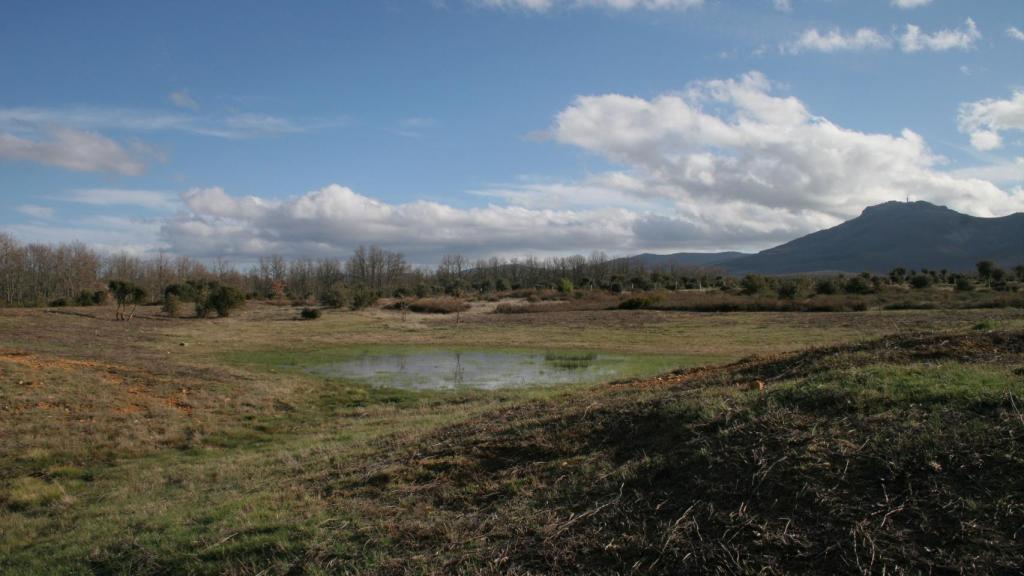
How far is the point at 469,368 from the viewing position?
28.0m

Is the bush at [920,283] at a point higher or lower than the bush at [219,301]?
lower

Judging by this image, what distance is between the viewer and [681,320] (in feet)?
162

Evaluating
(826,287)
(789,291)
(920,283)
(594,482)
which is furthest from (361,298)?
(594,482)

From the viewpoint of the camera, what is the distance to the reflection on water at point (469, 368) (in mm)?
23609

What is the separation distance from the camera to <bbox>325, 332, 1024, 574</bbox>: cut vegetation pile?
4.19 meters

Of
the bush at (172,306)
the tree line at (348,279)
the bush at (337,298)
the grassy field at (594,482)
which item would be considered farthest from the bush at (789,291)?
the bush at (172,306)

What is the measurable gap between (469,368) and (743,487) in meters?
23.3

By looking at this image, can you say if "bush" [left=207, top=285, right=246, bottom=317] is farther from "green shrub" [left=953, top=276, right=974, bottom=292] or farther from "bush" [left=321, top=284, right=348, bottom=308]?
"green shrub" [left=953, top=276, right=974, bottom=292]

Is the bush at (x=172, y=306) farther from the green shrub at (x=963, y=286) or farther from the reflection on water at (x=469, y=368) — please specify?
the green shrub at (x=963, y=286)

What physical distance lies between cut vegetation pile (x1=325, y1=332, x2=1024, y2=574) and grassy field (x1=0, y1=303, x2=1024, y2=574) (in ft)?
0.07

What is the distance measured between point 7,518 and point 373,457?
16.9ft

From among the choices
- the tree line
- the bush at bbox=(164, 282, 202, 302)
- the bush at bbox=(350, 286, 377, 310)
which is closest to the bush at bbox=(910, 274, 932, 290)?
the tree line

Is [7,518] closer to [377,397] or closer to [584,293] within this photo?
[377,397]

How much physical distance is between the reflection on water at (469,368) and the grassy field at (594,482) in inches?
363
